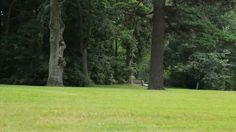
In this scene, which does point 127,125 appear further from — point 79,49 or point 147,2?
point 79,49

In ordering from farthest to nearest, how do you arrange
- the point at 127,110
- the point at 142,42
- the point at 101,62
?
the point at 142,42
the point at 101,62
the point at 127,110

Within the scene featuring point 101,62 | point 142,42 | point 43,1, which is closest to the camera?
point 43,1

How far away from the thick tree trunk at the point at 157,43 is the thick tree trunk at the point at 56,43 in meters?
5.34

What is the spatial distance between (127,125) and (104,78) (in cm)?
3393

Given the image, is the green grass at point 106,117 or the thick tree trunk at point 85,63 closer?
the green grass at point 106,117

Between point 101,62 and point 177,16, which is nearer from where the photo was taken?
point 177,16

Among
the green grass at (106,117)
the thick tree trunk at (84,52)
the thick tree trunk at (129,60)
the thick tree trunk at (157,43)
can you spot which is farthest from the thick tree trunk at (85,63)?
the green grass at (106,117)

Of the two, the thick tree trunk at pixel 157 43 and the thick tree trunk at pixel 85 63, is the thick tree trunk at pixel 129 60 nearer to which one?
the thick tree trunk at pixel 85 63

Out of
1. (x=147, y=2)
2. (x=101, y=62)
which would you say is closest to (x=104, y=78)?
(x=101, y=62)

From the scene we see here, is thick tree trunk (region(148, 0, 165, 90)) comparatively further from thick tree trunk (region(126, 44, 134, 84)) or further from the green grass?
thick tree trunk (region(126, 44, 134, 84))

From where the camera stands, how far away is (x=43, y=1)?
3697cm

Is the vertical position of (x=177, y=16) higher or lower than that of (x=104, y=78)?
higher

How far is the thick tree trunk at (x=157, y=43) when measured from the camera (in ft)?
94.5

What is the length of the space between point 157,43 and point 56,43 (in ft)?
19.3
